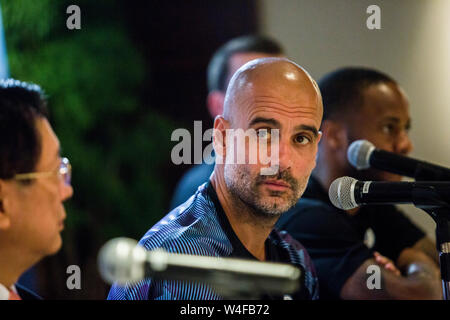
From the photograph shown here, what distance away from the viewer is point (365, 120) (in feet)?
7.21

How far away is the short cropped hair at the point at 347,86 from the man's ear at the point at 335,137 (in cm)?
3

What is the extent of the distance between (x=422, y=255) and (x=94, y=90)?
91.1 inches

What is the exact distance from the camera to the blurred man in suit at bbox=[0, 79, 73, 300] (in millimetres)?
1294

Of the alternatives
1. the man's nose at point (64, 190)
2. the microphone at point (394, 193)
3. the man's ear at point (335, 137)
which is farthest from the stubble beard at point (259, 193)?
the man's ear at point (335, 137)

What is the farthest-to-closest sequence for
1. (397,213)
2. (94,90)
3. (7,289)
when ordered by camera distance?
1. (94,90)
2. (397,213)
3. (7,289)

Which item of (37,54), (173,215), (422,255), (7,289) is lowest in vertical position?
(422,255)

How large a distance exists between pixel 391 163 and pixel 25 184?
1066 mm

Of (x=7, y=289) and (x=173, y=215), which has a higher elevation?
(x=173, y=215)

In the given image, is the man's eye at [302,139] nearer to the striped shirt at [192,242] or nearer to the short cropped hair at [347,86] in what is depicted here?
the striped shirt at [192,242]

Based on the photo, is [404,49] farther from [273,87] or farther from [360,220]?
[273,87]

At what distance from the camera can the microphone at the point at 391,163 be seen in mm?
1740

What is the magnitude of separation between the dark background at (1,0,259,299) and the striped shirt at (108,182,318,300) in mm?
1382

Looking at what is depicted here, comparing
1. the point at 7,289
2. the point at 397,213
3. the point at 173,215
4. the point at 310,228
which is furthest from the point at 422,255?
the point at 7,289

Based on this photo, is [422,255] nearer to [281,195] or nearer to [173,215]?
[281,195]
